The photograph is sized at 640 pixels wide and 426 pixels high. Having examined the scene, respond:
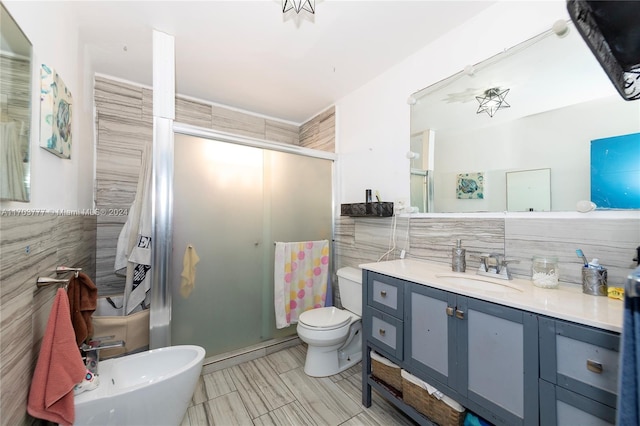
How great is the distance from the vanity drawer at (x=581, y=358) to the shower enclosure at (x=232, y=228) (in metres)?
1.84

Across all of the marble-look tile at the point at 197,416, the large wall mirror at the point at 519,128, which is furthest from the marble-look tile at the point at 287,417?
the large wall mirror at the point at 519,128

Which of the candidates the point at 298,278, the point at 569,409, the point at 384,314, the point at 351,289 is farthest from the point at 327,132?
the point at 569,409

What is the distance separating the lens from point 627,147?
1.05 m

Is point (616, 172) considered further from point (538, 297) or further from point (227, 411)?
point (227, 411)

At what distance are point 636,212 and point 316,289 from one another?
206 cm

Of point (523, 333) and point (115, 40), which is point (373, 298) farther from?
point (115, 40)

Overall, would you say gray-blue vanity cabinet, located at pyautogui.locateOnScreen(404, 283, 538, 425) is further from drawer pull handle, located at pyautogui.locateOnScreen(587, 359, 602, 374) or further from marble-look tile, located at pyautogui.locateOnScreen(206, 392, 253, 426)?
marble-look tile, located at pyautogui.locateOnScreen(206, 392, 253, 426)

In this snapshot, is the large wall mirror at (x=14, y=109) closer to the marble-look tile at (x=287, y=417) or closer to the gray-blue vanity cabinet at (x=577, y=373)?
the marble-look tile at (x=287, y=417)

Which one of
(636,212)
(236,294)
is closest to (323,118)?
(236,294)

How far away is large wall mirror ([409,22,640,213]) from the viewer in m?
1.15

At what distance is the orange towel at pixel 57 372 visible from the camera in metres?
0.94

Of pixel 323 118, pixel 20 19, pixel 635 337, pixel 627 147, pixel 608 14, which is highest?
pixel 323 118

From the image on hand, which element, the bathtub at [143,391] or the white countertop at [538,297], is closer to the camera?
the white countertop at [538,297]

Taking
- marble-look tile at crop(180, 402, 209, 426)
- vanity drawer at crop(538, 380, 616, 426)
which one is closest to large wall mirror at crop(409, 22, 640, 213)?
vanity drawer at crop(538, 380, 616, 426)
